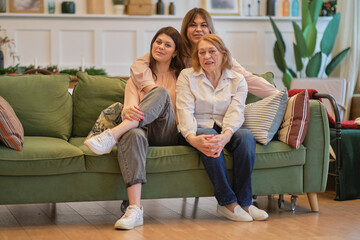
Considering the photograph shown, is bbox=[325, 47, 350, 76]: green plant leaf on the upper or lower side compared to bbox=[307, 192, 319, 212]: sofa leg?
upper

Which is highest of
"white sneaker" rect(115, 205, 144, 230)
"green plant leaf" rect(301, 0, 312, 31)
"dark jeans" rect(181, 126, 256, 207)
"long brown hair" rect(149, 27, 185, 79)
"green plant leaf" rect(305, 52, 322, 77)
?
"green plant leaf" rect(301, 0, 312, 31)

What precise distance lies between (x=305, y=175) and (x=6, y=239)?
164 cm

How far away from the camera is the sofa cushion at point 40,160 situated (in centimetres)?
284

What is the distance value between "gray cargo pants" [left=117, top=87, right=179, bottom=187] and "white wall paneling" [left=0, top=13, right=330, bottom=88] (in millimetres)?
3977

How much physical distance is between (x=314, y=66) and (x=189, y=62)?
141 inches

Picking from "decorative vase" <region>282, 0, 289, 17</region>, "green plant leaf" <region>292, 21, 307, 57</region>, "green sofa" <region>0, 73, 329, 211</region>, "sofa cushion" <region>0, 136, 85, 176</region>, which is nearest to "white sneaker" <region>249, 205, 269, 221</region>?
"green sofa" <region>0, 73, 329, 211</region>

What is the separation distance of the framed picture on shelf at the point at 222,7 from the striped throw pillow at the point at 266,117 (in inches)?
157

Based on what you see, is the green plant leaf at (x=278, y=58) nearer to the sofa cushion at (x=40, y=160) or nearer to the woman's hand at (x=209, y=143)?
the woman's hand at (x=209, y=143)

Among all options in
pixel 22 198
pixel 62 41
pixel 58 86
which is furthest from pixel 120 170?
pixel 62 41

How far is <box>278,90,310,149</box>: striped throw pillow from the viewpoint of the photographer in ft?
10.3

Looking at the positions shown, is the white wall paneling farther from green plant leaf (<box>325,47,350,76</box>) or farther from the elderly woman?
the elderly woman

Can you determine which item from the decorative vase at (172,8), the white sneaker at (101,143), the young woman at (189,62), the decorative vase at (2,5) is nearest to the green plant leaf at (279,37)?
the decorative vase at (172,8)

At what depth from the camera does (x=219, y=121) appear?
3.22 meters

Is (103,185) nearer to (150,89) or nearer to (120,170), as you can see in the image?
(120,170)
